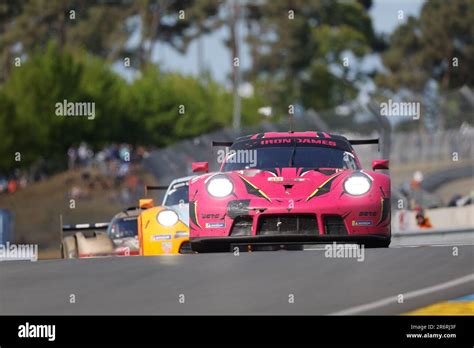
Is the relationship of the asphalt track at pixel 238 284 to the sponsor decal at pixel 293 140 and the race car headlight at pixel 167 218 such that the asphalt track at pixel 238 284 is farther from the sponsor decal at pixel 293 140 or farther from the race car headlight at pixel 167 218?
the race car headlight at pixel 167 218

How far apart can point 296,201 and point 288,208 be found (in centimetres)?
10

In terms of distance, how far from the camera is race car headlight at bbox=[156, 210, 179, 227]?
12008mm

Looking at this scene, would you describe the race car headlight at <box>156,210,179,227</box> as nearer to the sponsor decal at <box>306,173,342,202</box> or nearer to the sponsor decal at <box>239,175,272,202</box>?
the sponsor decal at <box>239,175,272,202</box>

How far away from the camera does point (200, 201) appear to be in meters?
10.2

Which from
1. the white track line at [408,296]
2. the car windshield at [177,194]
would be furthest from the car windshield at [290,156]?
the white track line at [408,296]

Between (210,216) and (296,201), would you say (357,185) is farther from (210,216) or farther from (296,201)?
(210,216)

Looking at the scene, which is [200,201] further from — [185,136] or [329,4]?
[329,4]

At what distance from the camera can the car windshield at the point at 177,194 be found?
13.3 metres

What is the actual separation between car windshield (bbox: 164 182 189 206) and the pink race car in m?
2.82

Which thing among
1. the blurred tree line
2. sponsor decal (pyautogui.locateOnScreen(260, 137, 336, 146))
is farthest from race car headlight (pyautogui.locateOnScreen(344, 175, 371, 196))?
the blurred tree line

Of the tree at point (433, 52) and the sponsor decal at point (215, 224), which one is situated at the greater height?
the tree at point (433, 52)

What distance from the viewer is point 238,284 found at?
7688 millimetres

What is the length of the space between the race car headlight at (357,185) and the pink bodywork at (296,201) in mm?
36
